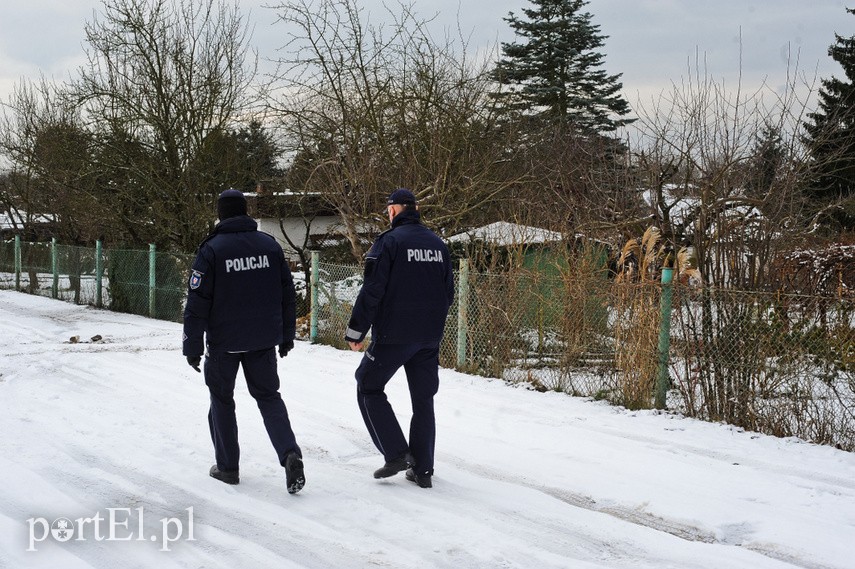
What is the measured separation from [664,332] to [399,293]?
366 centimetres

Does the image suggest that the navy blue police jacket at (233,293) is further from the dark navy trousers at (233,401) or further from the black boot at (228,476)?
the black boot at (228,476)

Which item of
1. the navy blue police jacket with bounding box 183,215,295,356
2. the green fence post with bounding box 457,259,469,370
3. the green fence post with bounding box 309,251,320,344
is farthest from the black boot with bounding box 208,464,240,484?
the green fence post with bounding box 309,251,320,344

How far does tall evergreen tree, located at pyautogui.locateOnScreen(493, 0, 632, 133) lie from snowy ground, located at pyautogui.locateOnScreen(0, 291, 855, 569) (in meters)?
30.3

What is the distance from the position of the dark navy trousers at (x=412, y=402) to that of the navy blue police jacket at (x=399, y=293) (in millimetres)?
141

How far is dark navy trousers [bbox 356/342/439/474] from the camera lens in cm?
530

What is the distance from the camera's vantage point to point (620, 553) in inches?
172

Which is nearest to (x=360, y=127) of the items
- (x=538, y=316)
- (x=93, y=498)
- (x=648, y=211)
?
(x=648, y=211)

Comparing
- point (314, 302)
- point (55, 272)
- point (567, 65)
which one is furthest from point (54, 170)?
point (567, 65)

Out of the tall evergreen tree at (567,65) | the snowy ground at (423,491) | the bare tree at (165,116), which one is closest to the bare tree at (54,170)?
the bare tree at (165,116)

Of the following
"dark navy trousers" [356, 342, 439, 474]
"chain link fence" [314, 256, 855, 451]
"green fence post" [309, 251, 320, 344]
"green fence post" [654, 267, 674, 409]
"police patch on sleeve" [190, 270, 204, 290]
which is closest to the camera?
"police patch on sleeve" [190, 270, 204, 290]

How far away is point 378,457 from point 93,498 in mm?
2056

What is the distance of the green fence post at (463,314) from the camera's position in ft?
33.0

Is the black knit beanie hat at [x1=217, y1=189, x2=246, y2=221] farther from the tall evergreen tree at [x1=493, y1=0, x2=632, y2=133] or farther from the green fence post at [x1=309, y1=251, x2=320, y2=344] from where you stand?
the tall evergreen tree at [x1=493, y1=0, x2=632, y2=133]

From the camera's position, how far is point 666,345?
25.8 feet
